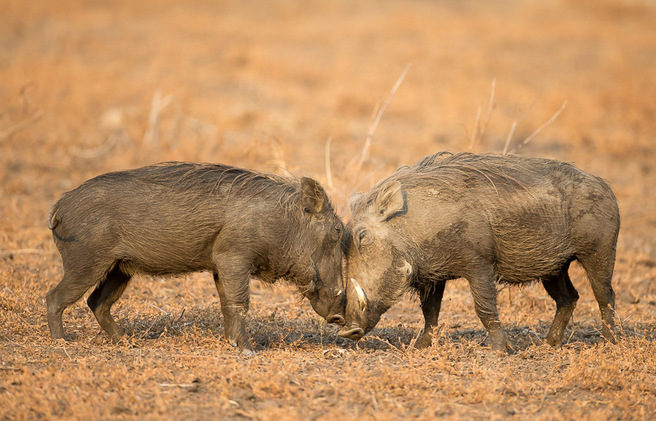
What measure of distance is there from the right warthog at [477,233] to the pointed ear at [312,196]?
1.00ft

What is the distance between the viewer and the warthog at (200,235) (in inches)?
203

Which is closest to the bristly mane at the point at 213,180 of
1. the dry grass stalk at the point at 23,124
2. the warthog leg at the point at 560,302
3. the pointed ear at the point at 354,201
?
the pointed ear at the point at 354,201

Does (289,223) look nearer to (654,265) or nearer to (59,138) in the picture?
(654,265)

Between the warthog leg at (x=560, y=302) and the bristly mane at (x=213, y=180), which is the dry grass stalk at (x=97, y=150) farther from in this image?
the warthog leg at (x=560, y=302)

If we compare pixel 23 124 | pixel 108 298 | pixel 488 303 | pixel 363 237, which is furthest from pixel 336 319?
pixel 23 124

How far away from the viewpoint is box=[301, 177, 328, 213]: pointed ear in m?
5.35

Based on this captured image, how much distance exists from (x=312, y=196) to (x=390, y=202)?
0.53 meters

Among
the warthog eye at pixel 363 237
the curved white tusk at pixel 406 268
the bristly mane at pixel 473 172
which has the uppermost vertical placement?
the bristly mane at pixel 473 172

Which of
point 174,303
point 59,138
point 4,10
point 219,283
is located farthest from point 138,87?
point 219,283

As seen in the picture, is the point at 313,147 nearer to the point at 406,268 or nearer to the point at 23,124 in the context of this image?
the point at 23,124

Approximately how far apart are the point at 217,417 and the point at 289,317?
235cm

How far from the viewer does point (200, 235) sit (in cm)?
525

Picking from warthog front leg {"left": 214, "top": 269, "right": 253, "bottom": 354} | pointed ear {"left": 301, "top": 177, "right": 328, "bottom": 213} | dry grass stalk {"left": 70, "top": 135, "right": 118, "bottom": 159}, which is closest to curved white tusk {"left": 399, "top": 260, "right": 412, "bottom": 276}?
pointed ear {"left": 301, "top": 177, "right": 328, "bottom": 213}

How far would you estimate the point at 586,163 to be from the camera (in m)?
12.5
